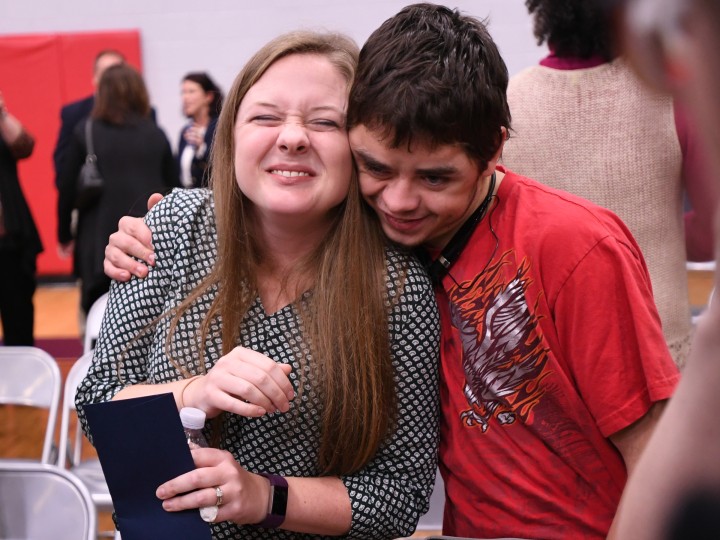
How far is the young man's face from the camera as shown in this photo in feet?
3.92

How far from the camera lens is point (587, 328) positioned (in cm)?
117

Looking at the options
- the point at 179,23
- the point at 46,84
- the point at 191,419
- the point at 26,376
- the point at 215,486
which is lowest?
the point at 26,376

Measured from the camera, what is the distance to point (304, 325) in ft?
4.33

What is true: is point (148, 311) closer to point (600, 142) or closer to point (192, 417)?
point (192, 417)

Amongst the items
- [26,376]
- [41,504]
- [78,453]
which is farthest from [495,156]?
[78,453]

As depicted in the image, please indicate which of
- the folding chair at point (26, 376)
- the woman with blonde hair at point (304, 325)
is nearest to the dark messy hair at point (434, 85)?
the woman with blonde hair at point (304, 325)

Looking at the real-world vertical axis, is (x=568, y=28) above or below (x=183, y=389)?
above

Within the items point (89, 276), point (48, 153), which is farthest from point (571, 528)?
point (48, 153)

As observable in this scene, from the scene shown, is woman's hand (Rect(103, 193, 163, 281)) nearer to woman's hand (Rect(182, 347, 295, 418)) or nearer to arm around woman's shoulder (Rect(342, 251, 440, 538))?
woman's hand (Rect(182, 347, 295, 418))

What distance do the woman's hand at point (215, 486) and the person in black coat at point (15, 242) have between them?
302cm

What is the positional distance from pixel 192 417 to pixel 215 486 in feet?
0.36

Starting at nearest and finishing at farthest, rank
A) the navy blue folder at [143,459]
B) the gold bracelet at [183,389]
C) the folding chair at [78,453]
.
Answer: the navy blue folder at [143,459], the gold bracelet at [183,389], the folding chair at [78,453]

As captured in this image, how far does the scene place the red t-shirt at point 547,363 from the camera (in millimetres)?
1161

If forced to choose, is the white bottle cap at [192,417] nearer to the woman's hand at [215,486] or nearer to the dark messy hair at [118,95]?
→ the woman's hand at [215,486]
